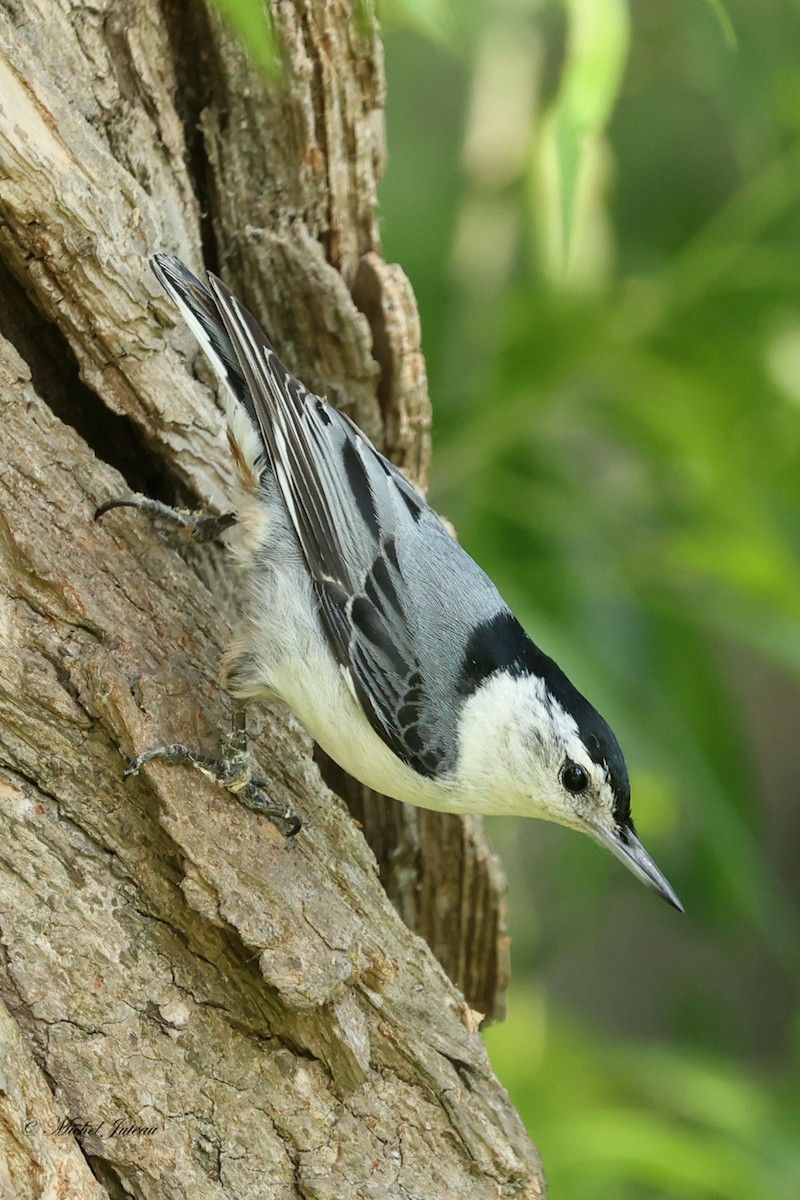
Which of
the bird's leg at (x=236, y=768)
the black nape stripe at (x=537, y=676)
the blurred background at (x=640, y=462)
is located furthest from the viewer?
the blurred background at (x=640, y=462)

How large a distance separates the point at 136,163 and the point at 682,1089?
2269 mm

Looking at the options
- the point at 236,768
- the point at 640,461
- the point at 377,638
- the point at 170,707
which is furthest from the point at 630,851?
the point at 640,461

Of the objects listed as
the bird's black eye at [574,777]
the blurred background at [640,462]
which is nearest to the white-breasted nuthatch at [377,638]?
the bird's black eye at [574,777]

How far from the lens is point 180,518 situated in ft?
6.28

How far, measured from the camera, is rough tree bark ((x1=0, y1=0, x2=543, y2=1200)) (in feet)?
5.29

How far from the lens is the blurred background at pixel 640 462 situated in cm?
258

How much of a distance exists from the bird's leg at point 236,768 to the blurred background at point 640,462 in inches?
31.6

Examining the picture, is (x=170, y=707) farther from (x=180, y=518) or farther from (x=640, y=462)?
(x=640, y=462)

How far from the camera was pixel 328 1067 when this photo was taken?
173 cm

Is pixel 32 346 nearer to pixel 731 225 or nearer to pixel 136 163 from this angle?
pixel 136 163

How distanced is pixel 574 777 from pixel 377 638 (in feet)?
1.27

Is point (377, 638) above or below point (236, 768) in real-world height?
above

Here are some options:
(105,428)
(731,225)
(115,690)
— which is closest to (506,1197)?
(115,690)

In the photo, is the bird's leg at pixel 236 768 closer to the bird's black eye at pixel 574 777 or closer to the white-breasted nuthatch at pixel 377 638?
the white-breasted nuthatch at pixel 377 638
